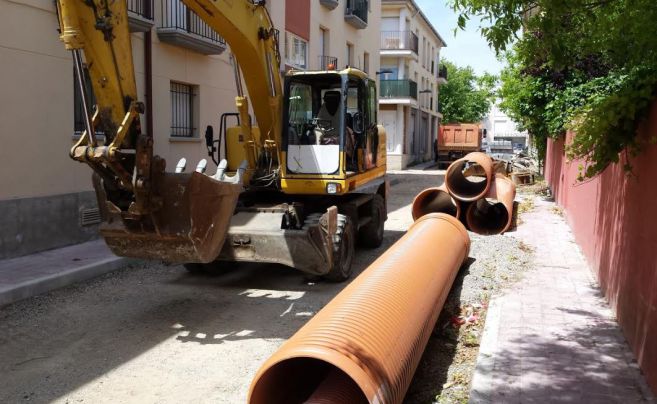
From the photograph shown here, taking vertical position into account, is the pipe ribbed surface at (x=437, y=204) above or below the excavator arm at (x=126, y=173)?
below

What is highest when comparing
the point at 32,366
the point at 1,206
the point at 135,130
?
the point at 135,130

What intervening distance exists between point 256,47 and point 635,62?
435 centimetres

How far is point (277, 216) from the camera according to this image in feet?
25.1

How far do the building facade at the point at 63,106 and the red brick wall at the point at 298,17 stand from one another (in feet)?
15.9

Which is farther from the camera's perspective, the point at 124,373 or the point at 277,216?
the point at 277,216

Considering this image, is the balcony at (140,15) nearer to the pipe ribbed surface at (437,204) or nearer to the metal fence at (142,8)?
the metal fence at (142,8)

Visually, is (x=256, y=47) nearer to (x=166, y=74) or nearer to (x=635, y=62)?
(x=635, y=62)

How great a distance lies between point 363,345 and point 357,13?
2312cm

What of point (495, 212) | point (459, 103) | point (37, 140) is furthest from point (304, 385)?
point (459, 103)

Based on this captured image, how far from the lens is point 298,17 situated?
19.7 m

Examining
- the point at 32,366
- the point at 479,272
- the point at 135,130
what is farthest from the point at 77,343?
the point at 479,272

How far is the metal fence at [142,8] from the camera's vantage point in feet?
36.8

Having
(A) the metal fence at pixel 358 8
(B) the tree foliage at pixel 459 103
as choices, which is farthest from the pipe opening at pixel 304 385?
(B) the tree foliage at pixel 459 103

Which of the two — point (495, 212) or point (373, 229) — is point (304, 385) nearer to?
point (373, 229)
